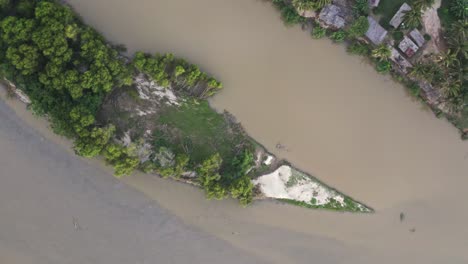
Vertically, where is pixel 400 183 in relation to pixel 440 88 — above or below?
below

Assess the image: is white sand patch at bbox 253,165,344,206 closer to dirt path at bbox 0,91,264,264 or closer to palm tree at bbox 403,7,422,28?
dirt path at bbox 0,91,264,264

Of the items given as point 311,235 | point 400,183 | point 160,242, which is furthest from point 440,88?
point 160,242

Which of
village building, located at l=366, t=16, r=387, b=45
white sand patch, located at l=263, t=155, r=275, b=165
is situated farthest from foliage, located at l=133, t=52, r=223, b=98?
village building, located at l=366, t=16, r=387, b=45

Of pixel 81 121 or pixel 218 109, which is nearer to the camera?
pixel 81 121

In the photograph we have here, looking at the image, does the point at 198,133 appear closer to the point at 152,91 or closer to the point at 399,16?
the point at 152,91

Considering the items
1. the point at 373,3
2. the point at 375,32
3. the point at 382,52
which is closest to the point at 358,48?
the point at 375,32

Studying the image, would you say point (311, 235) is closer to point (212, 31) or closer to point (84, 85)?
point (212, 31)

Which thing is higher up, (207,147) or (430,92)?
(430,92)
